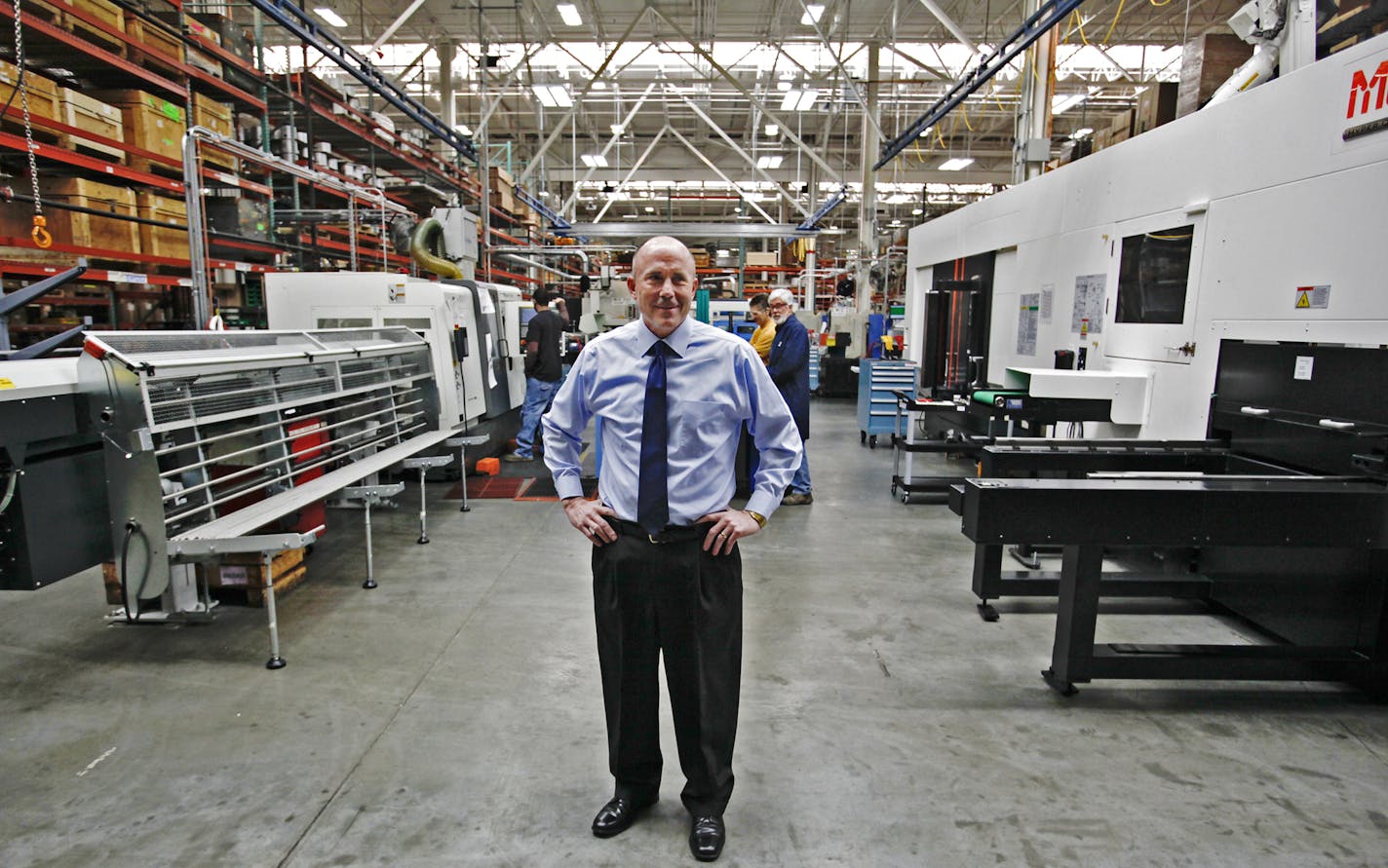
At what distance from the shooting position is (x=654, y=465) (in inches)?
68.6

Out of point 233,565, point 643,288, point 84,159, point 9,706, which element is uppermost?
point 84,159

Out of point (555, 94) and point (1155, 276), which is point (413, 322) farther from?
point (555, 94)

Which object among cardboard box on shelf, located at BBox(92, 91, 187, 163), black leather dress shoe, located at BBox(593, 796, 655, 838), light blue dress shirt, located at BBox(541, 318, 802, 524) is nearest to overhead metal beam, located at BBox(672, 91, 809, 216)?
cardboard box on shelf, located at BBox(92, 91, 187, 163)

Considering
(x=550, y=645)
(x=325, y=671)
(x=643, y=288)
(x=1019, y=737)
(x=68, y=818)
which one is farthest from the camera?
(x=550, y=645)

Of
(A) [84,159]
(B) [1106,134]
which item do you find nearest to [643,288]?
(A) [84,159]

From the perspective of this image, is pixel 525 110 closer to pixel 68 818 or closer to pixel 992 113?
pixel 992 113

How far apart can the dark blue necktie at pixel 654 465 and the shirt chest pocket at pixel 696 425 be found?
A: 26 mm

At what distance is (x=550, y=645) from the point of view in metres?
3.03

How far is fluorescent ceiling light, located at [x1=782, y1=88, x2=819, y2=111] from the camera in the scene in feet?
29.7

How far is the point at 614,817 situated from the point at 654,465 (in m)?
0.94

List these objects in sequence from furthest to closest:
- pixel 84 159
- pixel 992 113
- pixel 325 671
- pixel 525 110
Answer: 1. pixel 525 110
2. pixel 992 113
3. pixel 84 159
4. pixel 325 671

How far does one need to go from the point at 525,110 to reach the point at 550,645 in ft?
40.1

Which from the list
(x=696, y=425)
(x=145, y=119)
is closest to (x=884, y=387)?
(x=696, y=425)

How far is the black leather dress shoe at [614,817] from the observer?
6.29 feet
